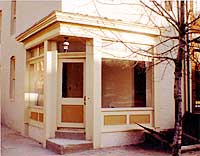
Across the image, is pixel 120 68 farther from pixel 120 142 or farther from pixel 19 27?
pixel 19 27

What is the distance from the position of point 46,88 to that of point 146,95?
3.46 m

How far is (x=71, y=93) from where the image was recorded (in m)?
9.44

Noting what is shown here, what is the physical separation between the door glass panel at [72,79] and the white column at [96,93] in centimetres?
73

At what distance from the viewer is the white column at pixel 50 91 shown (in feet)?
29.9

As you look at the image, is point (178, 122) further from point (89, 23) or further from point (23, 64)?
point (23, 64)

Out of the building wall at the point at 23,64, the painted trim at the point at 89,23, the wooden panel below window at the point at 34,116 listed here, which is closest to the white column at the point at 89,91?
the painted trim at the point at 89,23

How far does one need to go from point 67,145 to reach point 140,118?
2795mm

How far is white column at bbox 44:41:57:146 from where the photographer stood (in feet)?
29.9

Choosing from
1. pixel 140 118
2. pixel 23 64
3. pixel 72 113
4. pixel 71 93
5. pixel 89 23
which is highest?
pixel 89 23

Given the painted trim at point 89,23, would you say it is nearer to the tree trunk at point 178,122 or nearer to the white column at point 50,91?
the white column at point 50,91

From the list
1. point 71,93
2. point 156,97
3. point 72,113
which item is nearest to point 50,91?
point 71,93

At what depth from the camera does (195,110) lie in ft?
36.3

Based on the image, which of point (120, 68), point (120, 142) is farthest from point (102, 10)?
point (120, 142)

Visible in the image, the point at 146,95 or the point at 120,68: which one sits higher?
the point at 120,68
